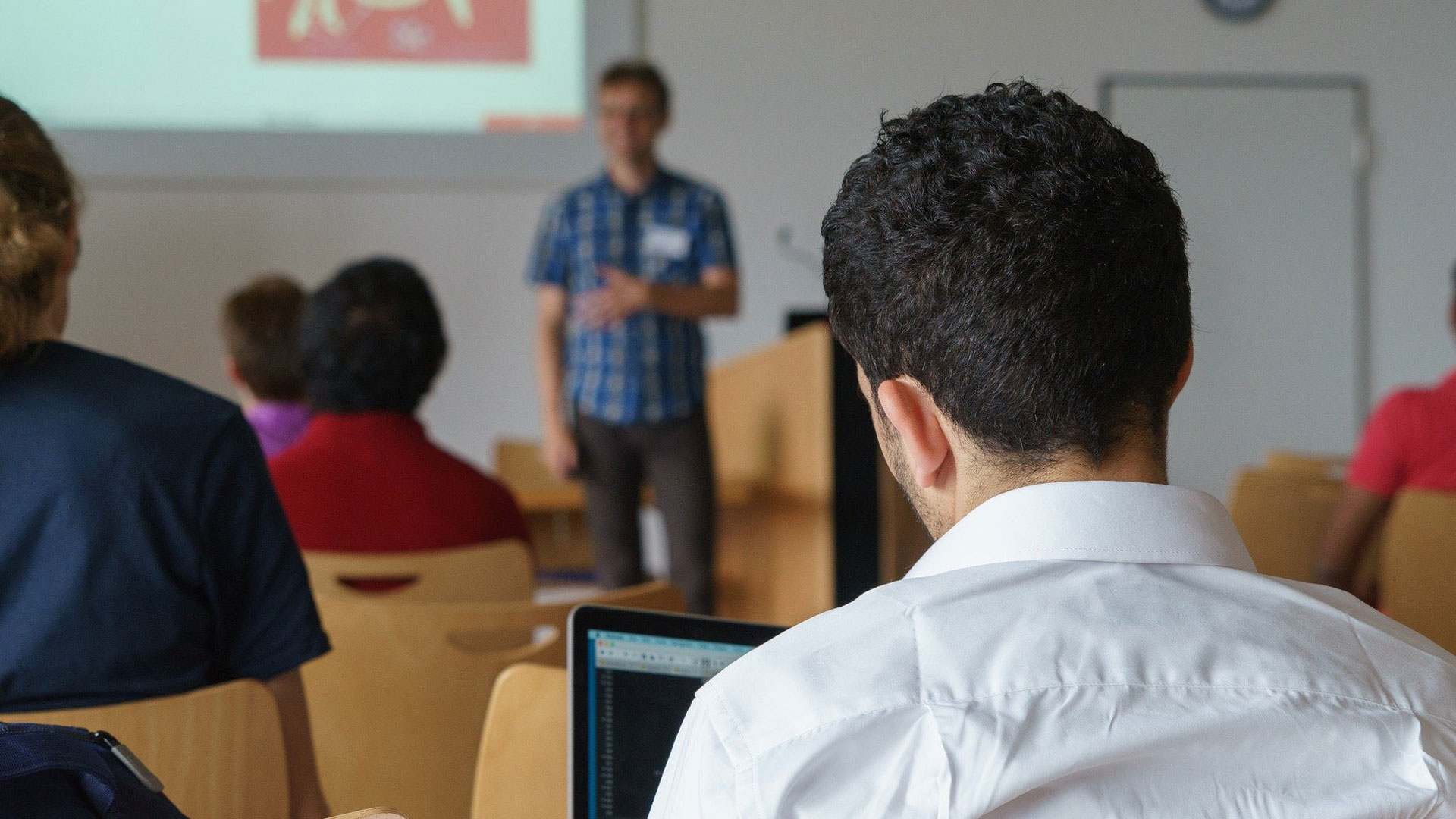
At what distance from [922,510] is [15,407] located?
29.6 inches

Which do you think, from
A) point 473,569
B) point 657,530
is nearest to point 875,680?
point 473,569

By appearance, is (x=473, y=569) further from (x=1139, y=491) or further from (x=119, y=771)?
(x=1139, y=491)

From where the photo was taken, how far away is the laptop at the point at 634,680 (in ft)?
2.95

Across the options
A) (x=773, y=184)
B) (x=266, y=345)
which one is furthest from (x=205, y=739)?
(x=773, y=184)

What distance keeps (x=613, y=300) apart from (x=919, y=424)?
7.83 feet

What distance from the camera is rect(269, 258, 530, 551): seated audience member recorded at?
188 centimetres

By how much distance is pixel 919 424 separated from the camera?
0.70 m

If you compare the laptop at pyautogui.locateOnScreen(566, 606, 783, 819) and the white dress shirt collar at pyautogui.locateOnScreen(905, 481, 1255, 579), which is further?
the laptop at pyautogui.locateOnScreen(566, 606, 783, 819)

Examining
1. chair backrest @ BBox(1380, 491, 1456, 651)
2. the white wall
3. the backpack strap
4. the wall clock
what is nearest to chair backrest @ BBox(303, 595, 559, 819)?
the backpack strap

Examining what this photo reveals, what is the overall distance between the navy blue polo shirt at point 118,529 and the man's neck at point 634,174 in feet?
6.98

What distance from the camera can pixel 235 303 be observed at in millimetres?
2609

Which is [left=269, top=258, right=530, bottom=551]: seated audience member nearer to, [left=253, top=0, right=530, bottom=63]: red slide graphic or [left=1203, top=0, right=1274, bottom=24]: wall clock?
[left=253, top=0, right=530, bottom=63]: red slide graphic

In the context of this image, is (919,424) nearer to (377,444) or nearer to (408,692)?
(408,692)

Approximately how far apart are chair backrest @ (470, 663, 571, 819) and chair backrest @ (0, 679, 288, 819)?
173mm
